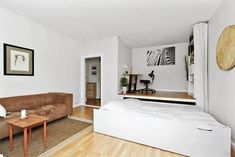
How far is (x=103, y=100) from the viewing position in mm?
4254

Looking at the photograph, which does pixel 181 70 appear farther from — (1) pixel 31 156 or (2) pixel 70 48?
(1) pixel 31 156

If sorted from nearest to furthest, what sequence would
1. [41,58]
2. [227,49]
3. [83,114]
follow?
[227,49] → [41,58] → [83,114]

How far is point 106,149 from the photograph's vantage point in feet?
6.35

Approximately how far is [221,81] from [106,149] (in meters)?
2.35

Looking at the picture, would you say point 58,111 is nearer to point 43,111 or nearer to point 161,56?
point 43,111

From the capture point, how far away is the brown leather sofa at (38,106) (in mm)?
2224

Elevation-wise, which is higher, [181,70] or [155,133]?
[181,70]

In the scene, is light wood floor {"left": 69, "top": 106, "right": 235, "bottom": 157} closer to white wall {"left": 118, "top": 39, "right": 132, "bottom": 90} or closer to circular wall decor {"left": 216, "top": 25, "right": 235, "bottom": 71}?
circular wall decor {"left": 216, "top": 25, "right": 235, "bottom": 71}

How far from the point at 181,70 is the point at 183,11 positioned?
9.11 feet

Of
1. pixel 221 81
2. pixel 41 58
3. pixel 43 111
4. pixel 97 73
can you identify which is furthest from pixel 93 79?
pixel 221 81

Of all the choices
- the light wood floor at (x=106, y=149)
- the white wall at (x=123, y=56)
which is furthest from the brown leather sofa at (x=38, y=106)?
the white wall at (x=123, y=56)

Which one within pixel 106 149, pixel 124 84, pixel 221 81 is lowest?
pixel 106 149

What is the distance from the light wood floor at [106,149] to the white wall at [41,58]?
197 cm

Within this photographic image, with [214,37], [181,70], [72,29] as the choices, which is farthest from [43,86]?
[181,70]
